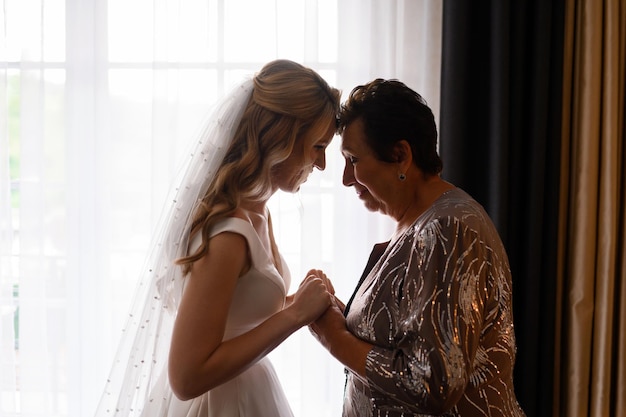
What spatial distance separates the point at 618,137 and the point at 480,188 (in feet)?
1.76

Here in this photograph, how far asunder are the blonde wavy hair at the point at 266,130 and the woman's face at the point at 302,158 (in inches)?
0.6

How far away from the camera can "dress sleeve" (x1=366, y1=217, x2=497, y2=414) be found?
4.66 feet

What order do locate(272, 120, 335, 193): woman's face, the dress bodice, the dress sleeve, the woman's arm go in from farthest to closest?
locate(272, 120, 335, 193): woman's face
the dress bodice
the woman's arm
the dress sleeve

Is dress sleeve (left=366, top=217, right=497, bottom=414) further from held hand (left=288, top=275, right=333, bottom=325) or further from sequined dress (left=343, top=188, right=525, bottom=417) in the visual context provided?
held hand (left=288, top=275, right=333, bottom=325)

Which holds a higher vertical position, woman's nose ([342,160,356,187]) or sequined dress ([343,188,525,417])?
woman's nose ([342,160,356,187])

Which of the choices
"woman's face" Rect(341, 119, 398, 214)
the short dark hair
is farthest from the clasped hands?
the short dark hair

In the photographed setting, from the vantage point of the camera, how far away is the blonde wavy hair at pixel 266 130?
Answer: 1.77 m

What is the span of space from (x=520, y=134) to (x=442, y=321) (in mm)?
1431

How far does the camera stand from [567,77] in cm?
261

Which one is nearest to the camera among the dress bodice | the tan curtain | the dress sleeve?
the dress sleeve

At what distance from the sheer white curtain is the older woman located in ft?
3.46

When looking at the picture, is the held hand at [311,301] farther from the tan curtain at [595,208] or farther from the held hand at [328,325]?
the tan curtain at [595,208]

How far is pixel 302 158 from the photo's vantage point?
6.04ft

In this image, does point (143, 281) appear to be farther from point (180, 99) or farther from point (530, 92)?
point (530, 92)
